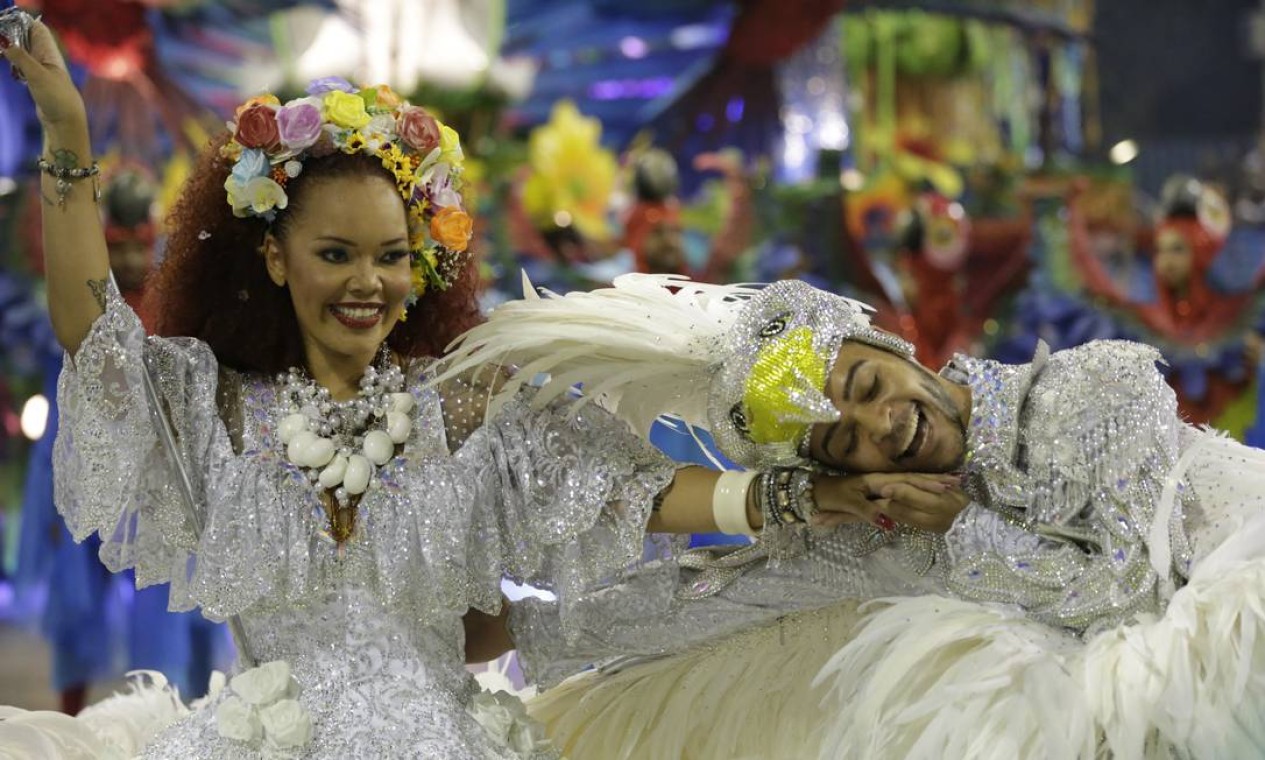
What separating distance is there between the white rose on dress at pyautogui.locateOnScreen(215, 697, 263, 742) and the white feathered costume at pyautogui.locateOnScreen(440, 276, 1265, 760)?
0.50m

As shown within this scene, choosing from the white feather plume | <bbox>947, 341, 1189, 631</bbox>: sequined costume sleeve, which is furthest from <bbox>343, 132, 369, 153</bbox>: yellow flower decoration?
<bbox>947, 341, 1189, 631</bbox>: sequined costume sleeve

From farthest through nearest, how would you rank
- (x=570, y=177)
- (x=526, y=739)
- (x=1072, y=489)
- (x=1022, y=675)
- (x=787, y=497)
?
(x=570, y=177) < (x=526, y=739) < (x=787, y=497) < (x=1072, y=489) < (x=1022, y=675)

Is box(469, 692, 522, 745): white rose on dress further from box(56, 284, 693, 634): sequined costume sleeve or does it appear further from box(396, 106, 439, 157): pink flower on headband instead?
box(396, 106, 439, 157): pink flower on headband

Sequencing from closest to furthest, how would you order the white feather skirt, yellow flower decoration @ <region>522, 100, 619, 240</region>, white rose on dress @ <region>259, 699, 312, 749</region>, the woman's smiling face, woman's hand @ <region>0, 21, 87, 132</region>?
1. the white feather skirt
2. woman's hand @ <region>0, 21, 87, 132</region>
3. white rose on dress @ <region>259, 699, 312, 749</region>
4. the woman's smiling face
5. yellow flower decoration @ <region>522, 100, 619, 240</region>

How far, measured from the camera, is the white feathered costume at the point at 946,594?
85.7 inches

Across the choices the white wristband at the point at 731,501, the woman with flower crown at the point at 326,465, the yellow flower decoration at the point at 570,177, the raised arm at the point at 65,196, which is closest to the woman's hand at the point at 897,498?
the woman with flower crown at the point at 326,465

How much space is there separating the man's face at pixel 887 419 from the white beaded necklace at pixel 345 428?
627mm

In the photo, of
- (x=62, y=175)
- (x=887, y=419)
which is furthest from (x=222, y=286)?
(x=887, y=419)

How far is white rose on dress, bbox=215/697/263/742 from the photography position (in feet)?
7.86

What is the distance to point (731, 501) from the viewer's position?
8.14 ft

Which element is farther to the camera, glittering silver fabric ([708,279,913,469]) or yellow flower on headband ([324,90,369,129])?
yellow flower on headband ([324,90,369,129])

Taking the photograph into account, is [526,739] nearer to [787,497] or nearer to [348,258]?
[787,497]

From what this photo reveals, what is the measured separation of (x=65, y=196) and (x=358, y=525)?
0.62m

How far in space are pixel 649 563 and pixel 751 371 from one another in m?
0.44
